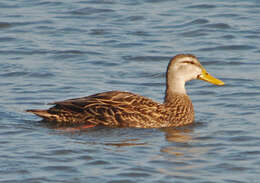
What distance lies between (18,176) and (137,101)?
317cm

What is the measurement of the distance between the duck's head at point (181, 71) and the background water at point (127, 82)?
26.5 inches

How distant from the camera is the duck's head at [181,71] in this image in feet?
37.8

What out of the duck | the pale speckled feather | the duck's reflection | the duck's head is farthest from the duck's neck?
the duck's reflection

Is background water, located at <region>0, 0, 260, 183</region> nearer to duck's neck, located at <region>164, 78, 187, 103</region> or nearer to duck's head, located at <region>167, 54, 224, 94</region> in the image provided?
duck's neck, located at <region>164, 78, 187, 103</region>

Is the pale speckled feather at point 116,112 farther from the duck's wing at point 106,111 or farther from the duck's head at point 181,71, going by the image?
the duck's head at point 181,71

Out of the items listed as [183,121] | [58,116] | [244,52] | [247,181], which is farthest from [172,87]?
[244,52]

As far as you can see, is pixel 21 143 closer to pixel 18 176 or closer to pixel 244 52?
pixel 18 176

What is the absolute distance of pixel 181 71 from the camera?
37.8 feet

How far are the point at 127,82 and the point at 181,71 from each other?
2.38m

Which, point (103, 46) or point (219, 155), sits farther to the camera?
point (103, 46)

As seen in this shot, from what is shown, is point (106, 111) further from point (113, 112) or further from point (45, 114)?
point (45, 114)

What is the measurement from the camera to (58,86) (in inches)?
527

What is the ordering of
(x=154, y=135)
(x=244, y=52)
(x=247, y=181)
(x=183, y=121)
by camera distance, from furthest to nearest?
(x=244, y=52) < (x=183, y=121) < (x=154, y=135) < (x=247, y=181)

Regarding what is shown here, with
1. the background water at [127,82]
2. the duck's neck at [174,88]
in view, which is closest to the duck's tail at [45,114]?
the background water at [127,82]
